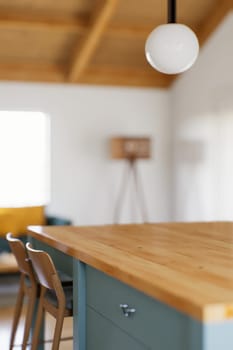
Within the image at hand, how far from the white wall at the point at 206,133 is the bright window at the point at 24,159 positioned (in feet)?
6.23

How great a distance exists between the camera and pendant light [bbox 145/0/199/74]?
11.5ft

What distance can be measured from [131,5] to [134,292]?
5705 mm

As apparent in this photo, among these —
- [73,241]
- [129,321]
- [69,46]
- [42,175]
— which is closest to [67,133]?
[42,175]

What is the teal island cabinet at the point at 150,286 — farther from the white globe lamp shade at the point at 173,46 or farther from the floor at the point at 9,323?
the white globe lamp shade at the point at 173,46

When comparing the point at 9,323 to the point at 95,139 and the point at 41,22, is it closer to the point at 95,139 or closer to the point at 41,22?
the point at 41,22

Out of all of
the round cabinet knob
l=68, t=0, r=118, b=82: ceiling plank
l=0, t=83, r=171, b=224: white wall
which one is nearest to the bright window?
l=0, t=83, r=171, b=224: white wall

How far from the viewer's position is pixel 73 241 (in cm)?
306

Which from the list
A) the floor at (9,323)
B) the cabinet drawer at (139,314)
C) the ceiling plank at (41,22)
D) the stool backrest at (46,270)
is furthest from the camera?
the ceiling plank at (41,22)

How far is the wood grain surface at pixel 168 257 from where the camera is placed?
5.55 ft

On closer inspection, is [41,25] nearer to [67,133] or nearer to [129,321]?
[67,133]

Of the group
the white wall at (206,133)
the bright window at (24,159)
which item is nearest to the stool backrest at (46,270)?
the white wall at (206,133)

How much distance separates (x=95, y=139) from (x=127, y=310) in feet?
21.1

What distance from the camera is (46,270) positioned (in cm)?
295

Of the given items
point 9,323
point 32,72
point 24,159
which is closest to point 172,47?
point 9,323
